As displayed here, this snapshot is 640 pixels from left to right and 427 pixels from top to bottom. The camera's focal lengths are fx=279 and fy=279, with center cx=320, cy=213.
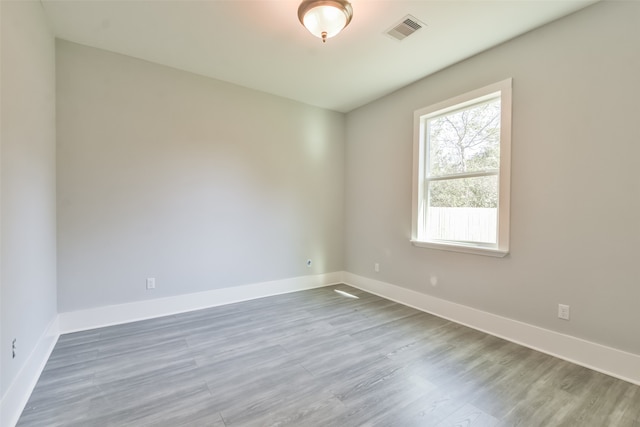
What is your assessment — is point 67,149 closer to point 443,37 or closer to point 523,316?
point 443,37

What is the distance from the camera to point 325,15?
205 centimetres

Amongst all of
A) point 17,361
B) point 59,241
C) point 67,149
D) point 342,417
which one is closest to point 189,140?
point 67,149

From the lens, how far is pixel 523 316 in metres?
2.51

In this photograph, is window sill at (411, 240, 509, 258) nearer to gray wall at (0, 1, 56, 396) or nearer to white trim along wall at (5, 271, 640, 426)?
white trim along wall at (5, 271, 640, 426)

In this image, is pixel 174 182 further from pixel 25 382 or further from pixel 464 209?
pixel 464 209

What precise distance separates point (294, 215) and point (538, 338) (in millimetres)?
3037

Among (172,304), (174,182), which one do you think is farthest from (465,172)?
(172,304)

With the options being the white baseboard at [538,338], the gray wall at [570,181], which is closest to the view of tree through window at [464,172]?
the gray wall at [570,181]

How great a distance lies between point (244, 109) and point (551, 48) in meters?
3.22

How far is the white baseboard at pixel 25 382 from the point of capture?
148cm

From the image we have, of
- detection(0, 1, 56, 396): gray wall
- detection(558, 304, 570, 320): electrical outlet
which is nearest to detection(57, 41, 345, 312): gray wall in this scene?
detection(0, 1, 56, 396): gray wall

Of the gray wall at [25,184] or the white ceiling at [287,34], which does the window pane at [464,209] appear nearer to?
the white ceiling at [287,34]

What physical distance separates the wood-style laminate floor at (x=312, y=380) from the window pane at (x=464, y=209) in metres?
0.98

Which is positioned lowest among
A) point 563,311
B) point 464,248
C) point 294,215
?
point 563,311
